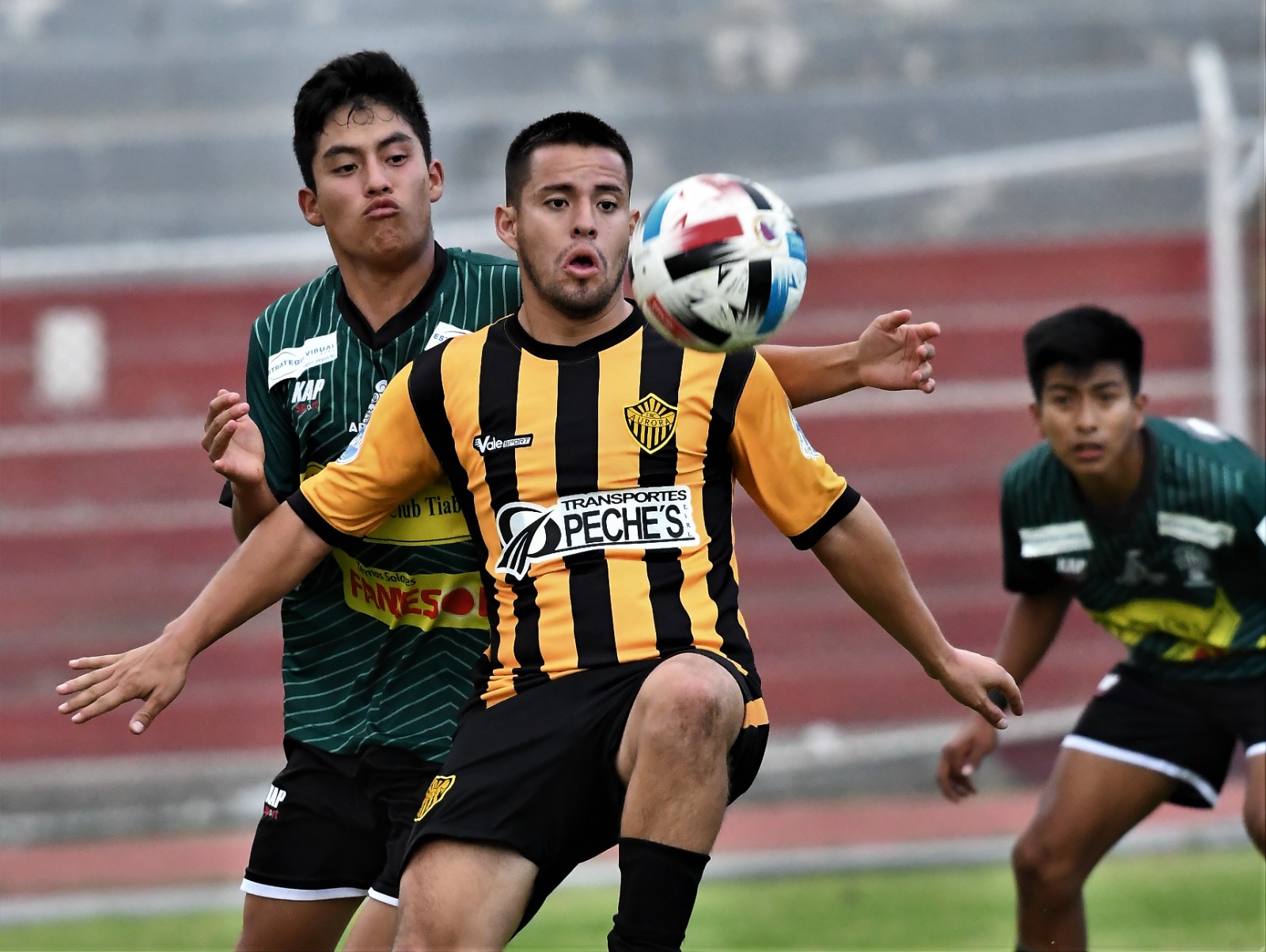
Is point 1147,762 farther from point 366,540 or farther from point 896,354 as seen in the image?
point 366,540

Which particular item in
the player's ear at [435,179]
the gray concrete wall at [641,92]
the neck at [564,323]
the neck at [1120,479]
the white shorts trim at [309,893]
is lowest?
the white shorts trim at [309,893]

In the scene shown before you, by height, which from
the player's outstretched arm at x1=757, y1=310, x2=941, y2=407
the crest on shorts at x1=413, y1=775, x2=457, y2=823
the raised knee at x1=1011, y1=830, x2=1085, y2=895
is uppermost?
the player's outstretched arm at x1=757, y1=310, x2=941, y2=407

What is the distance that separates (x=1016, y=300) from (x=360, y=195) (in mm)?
8096

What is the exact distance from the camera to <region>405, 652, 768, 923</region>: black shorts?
3232 millimetres

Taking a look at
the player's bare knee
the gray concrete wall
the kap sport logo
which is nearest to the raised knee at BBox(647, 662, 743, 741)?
the player's bare knee

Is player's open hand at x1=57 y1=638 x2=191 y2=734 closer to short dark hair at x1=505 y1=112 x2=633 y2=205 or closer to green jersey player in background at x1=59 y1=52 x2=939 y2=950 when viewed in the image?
green jersey player in background at x1=59 y1=52 x2=939 y2=950

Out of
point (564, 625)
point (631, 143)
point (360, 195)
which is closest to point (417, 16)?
point (631, 143)

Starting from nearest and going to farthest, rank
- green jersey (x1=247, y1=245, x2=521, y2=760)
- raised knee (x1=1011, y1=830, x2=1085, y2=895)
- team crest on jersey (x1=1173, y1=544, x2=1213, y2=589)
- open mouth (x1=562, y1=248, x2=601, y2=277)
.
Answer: open mouth (x1=562, y1=248, x2=601, y2=277), green jersey (x1=247, y1=245, x2=521, y2=760), raised knee (x1=1011, y1=830, x2=1085, y2=895), team crest on jersey (x1=1173, y1=544, x2=1213, y2=589)

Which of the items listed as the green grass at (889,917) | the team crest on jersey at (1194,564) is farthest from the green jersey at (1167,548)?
the green grass at (889,917)

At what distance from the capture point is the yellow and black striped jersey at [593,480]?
336 cm

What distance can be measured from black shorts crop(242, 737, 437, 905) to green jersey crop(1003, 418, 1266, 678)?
214 cm

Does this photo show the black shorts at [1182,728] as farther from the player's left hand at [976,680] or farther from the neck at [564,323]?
the neck at [564,323]

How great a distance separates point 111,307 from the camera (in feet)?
35.2

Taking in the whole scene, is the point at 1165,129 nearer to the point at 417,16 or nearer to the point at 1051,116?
the point at 1051,116
